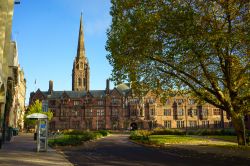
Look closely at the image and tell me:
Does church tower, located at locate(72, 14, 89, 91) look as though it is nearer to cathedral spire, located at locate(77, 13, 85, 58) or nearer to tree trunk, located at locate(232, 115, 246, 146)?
cathedral spire, located at locate(77, 13, 85, 58)

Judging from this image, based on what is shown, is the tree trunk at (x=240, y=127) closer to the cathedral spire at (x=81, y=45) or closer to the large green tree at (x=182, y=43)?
the large green tree at (x=182, y=43)

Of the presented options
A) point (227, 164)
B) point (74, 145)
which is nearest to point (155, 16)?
point (227, 164)

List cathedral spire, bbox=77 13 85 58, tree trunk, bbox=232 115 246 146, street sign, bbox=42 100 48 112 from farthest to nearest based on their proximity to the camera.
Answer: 1. cathedral spire, bbox=77 13 85 58
2. street sign, bbox=42 100 48 112
3. tree trunk, bbox=232 115 246 146

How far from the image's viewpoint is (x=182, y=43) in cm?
2148

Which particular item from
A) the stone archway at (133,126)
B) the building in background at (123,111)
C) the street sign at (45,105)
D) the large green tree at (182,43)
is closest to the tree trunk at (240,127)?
the large green tree at (182,43)

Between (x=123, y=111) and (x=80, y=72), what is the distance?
1707 inches

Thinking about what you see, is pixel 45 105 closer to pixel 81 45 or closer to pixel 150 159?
pixel 81 45

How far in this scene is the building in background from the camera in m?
91.3

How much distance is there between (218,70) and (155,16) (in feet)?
29.7

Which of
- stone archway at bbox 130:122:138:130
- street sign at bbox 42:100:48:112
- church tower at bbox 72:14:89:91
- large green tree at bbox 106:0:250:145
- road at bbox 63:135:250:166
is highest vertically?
church tower at bbox 72:14:89:91

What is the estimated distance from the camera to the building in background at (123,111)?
300ft

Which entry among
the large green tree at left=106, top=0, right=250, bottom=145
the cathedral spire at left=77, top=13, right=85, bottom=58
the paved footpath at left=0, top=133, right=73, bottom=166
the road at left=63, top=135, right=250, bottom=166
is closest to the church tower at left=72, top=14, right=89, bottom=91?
the cathedral spire at left=77, top=13, right=85, bottom=58

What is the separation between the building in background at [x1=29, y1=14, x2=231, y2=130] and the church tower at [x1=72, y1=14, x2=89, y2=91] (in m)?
22.9

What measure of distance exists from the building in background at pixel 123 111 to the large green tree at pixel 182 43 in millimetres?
60371
